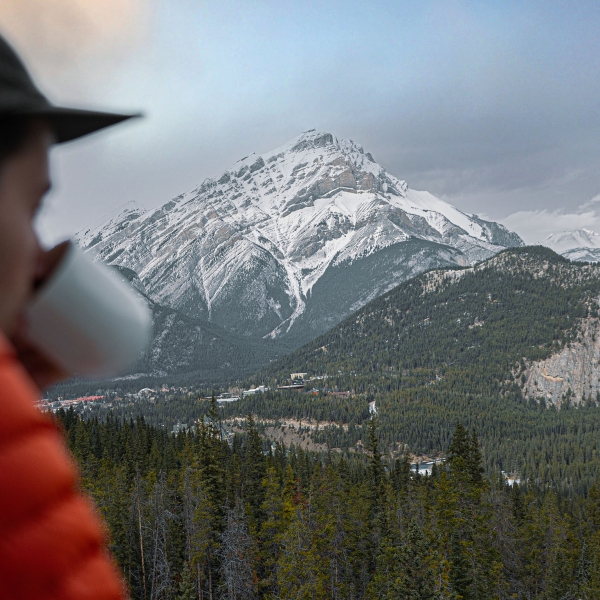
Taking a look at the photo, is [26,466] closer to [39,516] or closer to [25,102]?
[39,516]

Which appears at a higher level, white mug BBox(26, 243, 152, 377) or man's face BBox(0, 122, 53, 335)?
man's face BBox(0, 122, 53, 335)

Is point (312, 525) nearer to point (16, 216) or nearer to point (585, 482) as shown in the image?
point (16, 216)

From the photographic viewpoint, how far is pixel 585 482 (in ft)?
339

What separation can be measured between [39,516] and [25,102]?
73cm

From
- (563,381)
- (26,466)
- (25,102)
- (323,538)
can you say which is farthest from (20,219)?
(563,381)

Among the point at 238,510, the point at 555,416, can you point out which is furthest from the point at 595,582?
the point at 555,416

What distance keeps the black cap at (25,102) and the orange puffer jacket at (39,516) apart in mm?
468

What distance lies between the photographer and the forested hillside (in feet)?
83.3

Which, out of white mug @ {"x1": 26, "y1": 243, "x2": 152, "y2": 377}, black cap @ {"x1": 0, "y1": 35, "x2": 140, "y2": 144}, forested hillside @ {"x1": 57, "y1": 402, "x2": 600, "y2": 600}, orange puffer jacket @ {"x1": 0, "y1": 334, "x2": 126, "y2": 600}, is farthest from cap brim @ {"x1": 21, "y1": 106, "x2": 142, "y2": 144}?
forested hillside @ {"x1": 57, "y1": 402, "x2": 600, "y2": 600}

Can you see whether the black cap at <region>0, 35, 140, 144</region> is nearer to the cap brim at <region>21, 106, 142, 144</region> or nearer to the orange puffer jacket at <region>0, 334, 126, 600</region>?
the cap brim at <region>21, 106, 142, 144</region>

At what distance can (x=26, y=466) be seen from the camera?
724 mm

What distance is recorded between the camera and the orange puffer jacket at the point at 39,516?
0.70m

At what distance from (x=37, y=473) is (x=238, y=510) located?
1382 inches

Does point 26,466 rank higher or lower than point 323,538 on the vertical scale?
higher
